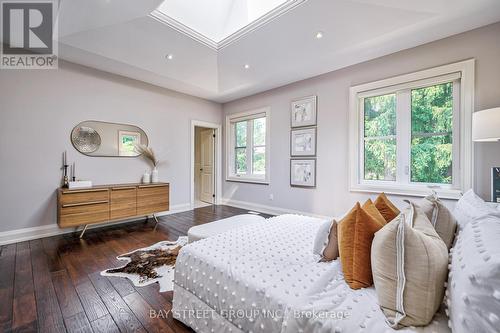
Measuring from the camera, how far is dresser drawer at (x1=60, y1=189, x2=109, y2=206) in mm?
2977

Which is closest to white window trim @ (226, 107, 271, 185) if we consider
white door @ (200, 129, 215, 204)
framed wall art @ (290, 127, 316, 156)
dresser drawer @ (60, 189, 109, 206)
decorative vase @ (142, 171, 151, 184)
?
white door @ (200, 129, 215, 204)

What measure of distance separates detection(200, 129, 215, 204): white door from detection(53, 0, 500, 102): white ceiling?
1824 millimetres

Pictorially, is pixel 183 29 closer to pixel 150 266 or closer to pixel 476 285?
pixel 150 266

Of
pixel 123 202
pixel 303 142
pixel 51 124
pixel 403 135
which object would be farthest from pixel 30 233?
pixel 403 135

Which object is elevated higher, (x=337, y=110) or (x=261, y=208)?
(x=337, y=110)

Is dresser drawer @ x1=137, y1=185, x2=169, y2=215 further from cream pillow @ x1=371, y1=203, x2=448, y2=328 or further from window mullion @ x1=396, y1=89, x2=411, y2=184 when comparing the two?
window mullion @ x1=396, y1=89, x2=411, y2=184

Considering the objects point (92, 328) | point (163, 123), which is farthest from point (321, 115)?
point (92, 328)

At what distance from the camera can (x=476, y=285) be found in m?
0.58

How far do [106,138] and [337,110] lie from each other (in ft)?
13.3

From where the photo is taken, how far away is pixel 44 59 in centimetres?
319

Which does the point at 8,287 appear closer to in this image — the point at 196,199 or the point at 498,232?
the point at 498,232

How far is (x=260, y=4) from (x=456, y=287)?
3624 mm

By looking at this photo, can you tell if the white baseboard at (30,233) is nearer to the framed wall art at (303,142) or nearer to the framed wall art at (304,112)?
the framed wall art at (303,142)

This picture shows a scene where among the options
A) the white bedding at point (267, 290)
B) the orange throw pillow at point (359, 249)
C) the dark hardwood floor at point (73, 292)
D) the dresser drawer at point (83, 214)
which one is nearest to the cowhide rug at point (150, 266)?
the dark hardwood floor at point (73, 292)
